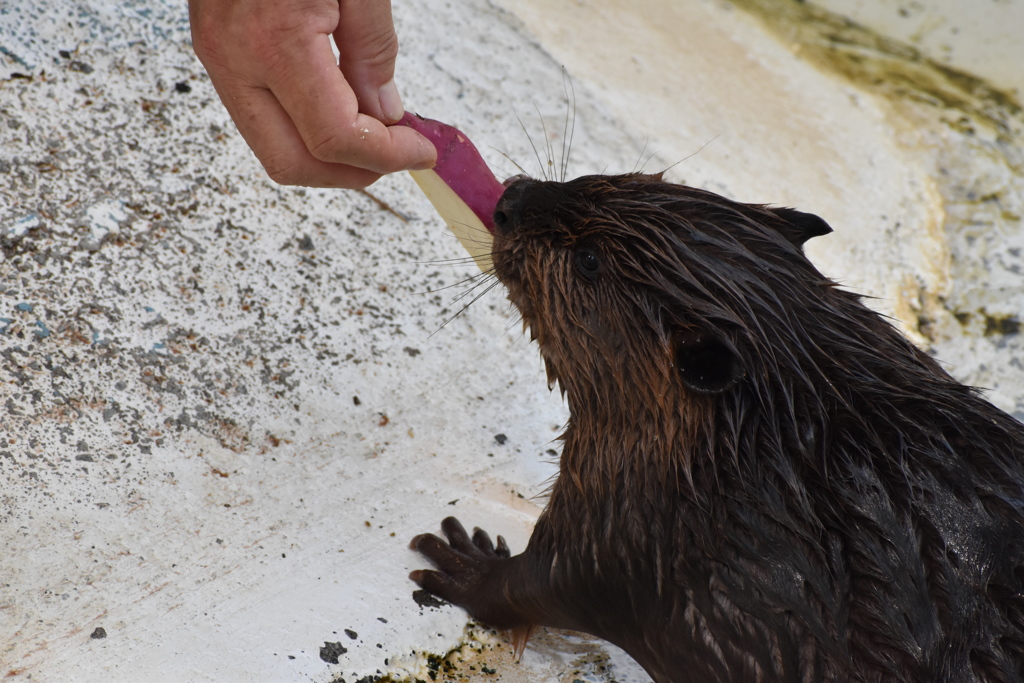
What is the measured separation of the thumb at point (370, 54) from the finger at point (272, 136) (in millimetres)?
203

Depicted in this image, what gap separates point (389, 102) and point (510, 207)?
469 millimetres

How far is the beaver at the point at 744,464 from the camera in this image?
6.66 feet

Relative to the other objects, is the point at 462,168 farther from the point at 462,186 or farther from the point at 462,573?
the point at 462,573

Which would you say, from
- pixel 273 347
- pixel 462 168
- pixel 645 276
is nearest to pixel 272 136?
pixel 462 168

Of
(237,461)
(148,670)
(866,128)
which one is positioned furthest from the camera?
(866,128)

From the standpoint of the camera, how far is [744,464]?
7.32 ft

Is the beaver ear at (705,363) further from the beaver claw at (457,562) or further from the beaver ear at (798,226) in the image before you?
the beaver claw at (457,562)

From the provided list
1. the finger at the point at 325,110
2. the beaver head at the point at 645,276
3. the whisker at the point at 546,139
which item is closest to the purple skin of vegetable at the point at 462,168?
the beaver head at the point at 645,276

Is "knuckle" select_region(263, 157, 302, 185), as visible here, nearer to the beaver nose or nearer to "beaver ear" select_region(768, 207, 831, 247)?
the beaver nose

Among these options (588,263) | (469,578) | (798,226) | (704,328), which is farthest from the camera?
(469,578)

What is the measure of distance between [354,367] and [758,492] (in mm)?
1610

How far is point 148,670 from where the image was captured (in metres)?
2.33

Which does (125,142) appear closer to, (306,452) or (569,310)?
(306,452)

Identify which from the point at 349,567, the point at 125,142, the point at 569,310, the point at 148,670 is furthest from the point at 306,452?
the point at 125,142
